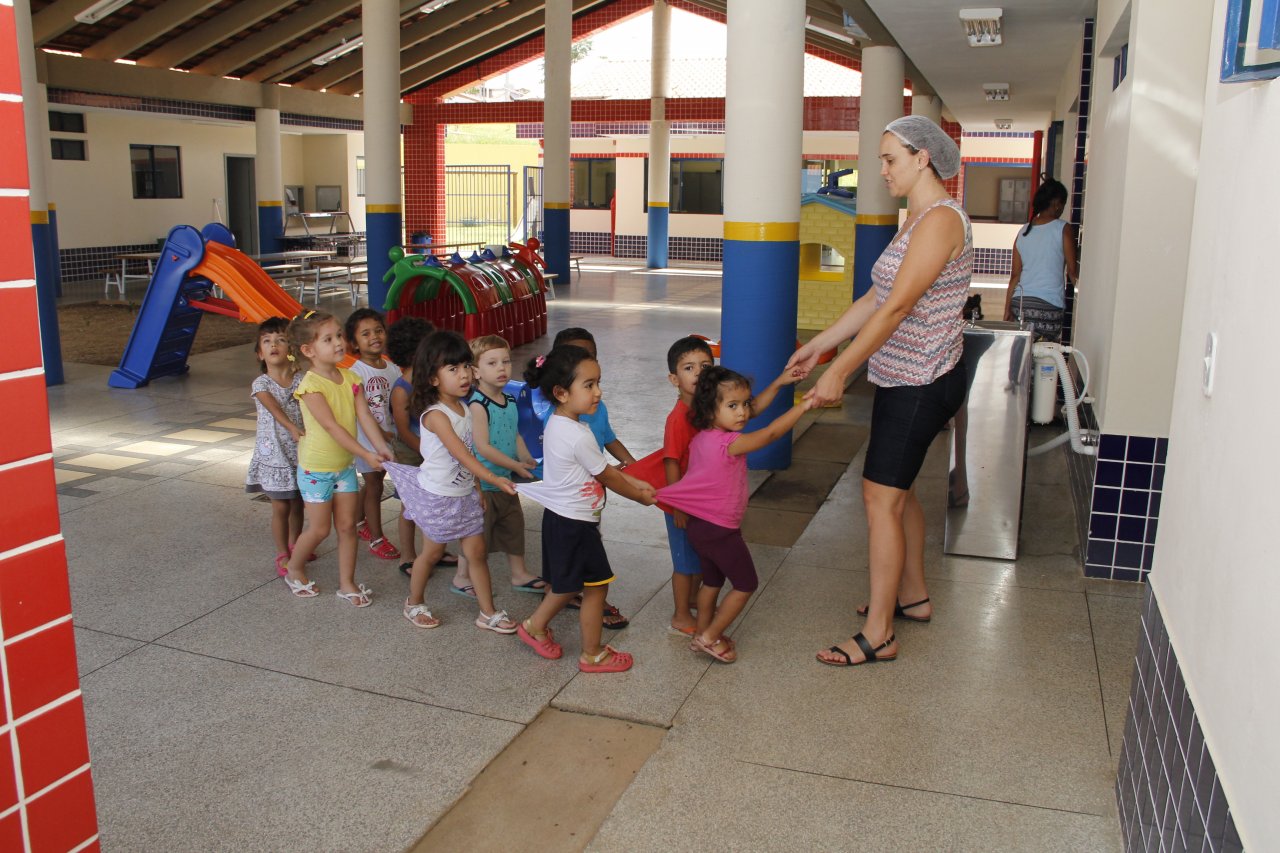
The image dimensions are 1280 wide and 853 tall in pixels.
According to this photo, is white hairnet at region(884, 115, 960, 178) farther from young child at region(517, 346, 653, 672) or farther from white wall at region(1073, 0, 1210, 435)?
young child at region(517, 346, 653, 672)

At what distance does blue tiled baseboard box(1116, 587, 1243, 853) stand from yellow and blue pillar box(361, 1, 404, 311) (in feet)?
32.9

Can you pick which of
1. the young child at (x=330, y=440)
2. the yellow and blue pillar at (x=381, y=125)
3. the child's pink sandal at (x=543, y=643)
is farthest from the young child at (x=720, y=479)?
the yellow and blue pillar at (x=381, y=125)

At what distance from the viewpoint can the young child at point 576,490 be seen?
3.31 meters

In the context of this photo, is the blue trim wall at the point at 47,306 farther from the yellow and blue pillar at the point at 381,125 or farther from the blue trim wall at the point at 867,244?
the blue trim wall at the point at 867,244

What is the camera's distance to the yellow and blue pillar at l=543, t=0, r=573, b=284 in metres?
16.3

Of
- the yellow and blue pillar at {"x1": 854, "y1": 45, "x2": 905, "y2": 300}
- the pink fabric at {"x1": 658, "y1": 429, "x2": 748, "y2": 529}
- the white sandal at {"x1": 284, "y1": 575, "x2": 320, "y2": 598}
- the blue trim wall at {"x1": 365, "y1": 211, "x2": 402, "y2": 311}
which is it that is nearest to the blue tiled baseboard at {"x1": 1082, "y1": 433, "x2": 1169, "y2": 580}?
the pink fabric at {"x1": 658, "y1": 429, "x2": 748, "y2": 529}

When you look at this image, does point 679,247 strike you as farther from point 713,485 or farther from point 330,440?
point 713,485

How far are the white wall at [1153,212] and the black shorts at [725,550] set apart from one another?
5.41ft

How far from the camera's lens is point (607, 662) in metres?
3.46

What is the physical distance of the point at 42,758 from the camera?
1604 millimetres

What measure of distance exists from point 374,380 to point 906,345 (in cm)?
206

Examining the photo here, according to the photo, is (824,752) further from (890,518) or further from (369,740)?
(369,740)

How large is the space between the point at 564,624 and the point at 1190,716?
2.29 m

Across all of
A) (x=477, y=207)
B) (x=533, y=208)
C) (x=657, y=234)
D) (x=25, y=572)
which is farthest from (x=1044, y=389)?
(x=477, y=207)
